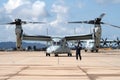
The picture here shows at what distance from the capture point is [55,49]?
5031 centimetres

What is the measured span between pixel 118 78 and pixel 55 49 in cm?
3331

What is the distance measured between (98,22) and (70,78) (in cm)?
5334

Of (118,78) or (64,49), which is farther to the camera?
(64,49)

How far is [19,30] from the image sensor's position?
65.9 m

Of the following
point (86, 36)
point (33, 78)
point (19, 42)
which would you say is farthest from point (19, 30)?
point (33, 78)

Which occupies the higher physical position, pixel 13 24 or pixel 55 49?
pixel 13 24

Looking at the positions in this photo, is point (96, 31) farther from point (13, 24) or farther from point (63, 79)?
point (63, 79)

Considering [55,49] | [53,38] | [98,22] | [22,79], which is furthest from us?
[98,22]

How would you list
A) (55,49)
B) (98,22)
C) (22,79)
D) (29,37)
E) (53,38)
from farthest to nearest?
(98,22) < (29,37) < (53,38) < (55,49) < (22,79)

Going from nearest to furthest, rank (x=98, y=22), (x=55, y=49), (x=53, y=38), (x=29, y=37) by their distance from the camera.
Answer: (x=55, y=49)
(x=53, y=38)
(x=29, y=37)
(x=98, y=22)

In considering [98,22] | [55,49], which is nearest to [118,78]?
[55,49]

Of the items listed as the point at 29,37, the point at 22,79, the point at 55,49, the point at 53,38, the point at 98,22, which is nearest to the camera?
the point at 22,79

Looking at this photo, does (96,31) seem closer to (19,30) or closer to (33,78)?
(19,30)

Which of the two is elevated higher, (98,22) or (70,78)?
(98,22)
